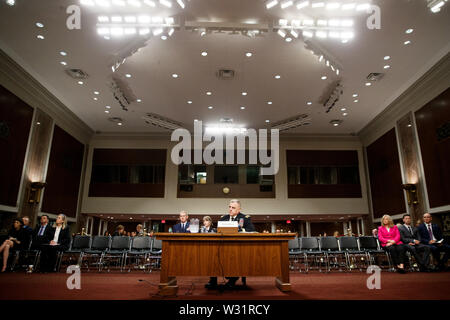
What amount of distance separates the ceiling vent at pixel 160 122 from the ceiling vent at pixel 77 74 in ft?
10.6

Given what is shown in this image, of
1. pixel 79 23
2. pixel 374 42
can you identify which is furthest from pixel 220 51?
pixel 374 42

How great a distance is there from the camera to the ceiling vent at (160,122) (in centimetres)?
1236

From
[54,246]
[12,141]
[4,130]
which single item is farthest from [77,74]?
[54,246]

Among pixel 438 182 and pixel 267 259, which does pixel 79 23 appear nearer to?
pixel 267 259

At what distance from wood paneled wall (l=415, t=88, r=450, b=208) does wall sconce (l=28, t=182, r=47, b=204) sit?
41.6ft

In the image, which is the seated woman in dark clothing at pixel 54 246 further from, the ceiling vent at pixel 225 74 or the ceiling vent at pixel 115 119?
the ceiling vent at pixel 115 119

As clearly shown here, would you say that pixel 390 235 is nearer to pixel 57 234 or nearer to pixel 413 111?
pixel 413 111

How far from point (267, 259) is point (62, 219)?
552 centimetres

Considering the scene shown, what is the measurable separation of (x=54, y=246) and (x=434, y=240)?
9033 mm

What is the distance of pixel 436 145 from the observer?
28.5 ft

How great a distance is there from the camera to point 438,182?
8.62m

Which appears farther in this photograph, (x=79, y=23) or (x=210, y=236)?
(x=79, y=23)

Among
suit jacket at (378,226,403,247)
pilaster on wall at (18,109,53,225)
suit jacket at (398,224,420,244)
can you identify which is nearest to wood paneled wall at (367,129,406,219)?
suit jacket at (398,224,420,244)

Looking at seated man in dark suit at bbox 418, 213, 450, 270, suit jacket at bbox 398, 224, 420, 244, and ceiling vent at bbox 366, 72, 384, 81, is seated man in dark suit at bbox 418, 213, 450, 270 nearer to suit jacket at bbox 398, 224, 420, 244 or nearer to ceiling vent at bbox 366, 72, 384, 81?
suit jacket at bbox 398, 224, 420, 244
